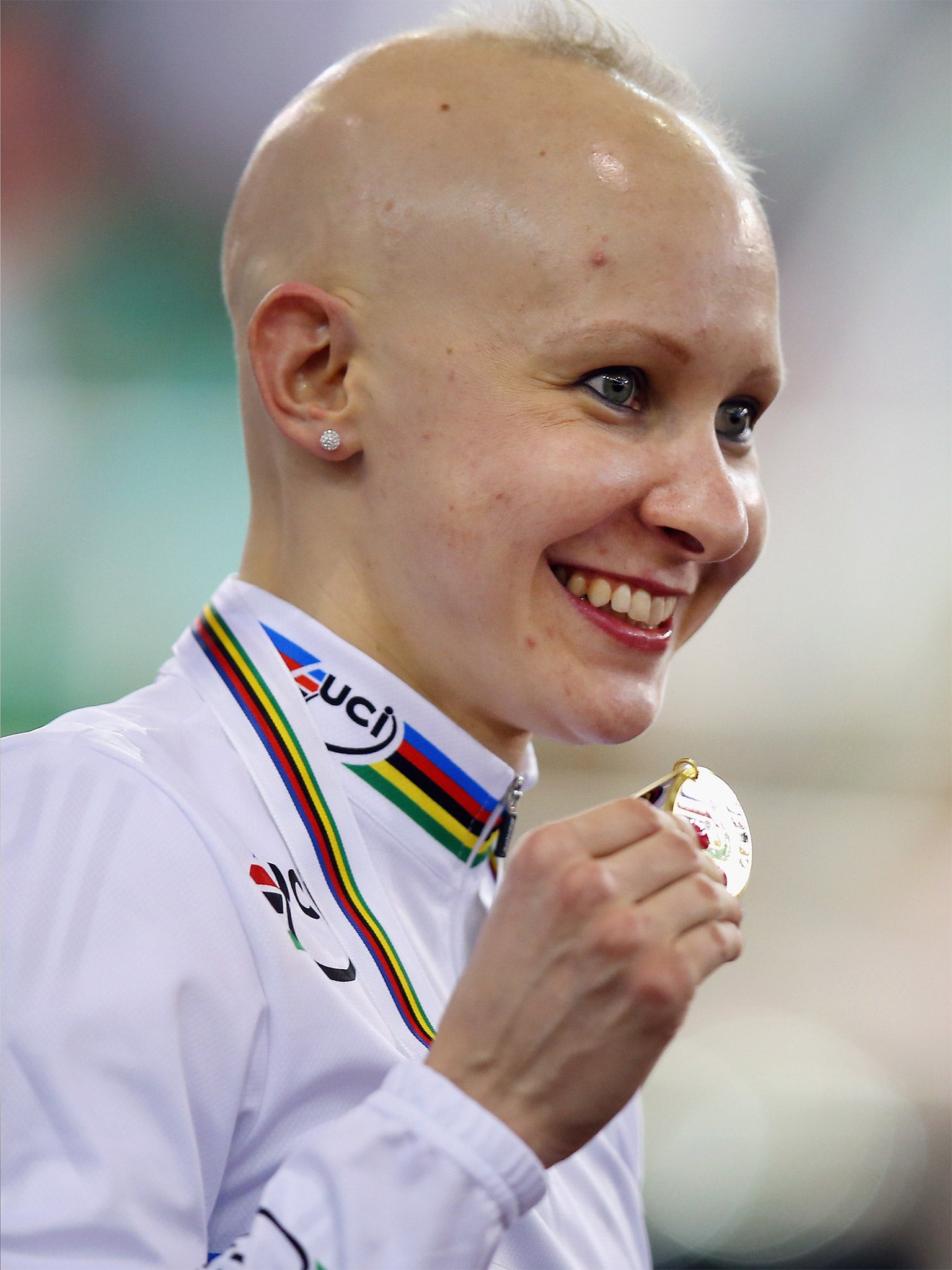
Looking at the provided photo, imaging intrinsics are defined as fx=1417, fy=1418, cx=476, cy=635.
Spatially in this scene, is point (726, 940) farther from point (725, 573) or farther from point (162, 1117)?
point (725, 573)

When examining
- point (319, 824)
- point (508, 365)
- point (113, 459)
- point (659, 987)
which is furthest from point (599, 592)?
point (113, 459)

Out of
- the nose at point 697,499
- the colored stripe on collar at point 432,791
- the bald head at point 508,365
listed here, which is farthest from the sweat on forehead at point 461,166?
the colored stripe on collar at point 432,791

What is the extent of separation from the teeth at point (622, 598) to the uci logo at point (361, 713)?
0.77 ft

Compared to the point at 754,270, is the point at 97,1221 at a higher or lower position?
lower

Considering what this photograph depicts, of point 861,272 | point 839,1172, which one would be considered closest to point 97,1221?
point 839,1172

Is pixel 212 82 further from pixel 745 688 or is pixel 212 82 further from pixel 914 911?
pixel 914 911

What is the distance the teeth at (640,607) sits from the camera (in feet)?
4.27

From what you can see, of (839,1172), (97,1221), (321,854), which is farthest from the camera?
(839,1172)

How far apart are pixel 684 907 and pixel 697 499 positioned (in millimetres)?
405

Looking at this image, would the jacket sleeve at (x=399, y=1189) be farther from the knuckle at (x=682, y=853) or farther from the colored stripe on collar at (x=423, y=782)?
the colored stripe on collar at (x=423, y=782)

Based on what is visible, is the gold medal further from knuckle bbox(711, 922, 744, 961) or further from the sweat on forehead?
the sweat on forehead

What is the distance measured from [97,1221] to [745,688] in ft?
15.4

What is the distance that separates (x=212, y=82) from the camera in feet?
15.2

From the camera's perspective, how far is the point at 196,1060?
96cm
